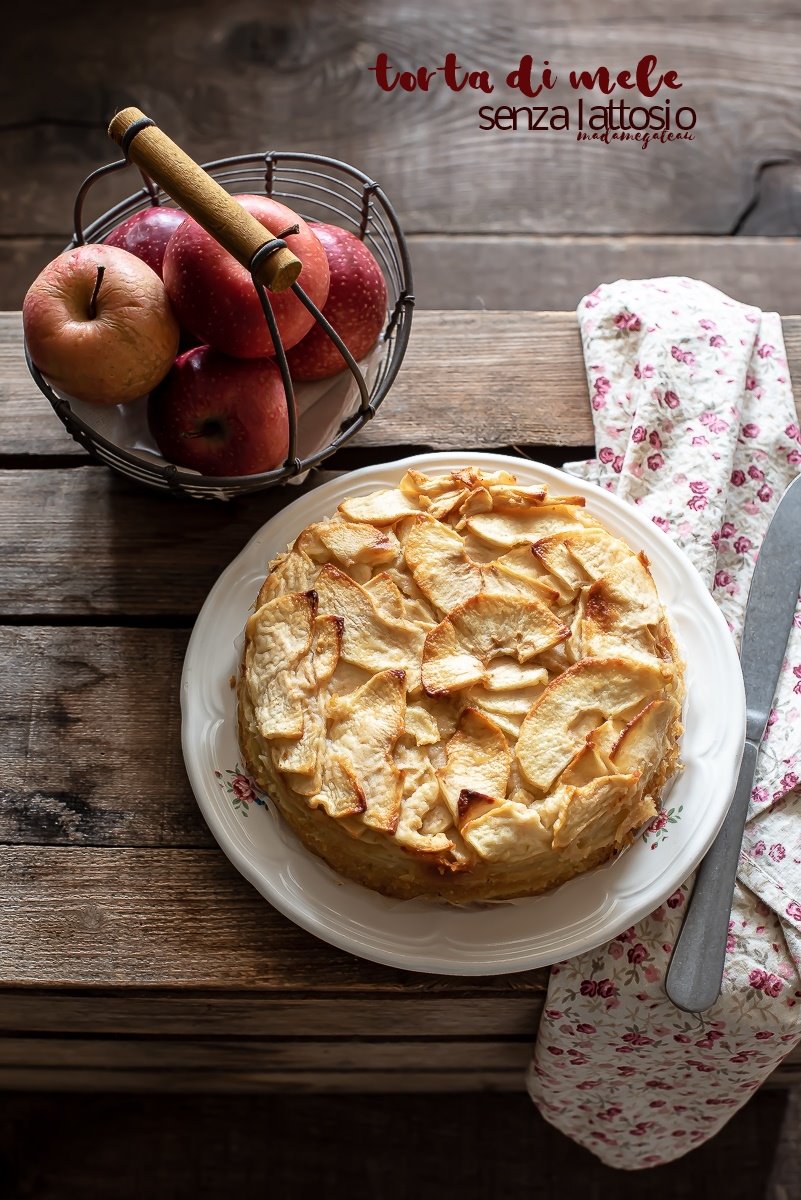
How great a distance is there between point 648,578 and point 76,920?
2.08 ft

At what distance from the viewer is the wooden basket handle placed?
2.96 feet

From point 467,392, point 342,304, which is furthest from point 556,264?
point 342,304

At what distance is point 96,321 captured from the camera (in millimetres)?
980

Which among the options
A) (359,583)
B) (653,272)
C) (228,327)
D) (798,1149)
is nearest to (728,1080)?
(798,1149)

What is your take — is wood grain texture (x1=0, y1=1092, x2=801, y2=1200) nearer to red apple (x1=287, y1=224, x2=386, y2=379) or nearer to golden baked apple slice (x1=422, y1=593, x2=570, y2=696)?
golden baked apple slice (x1=422, y1=593, x2=570, y2=696)

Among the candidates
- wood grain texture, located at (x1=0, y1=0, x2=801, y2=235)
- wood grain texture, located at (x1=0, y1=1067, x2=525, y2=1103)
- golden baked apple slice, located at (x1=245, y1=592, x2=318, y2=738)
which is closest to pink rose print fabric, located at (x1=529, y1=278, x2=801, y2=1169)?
wood grain texture, located at (x1=0, y1=1067, x2=525, y2=1103)

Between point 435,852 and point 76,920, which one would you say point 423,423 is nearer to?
point 435,852

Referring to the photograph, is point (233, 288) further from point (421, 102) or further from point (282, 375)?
point (421, 102)

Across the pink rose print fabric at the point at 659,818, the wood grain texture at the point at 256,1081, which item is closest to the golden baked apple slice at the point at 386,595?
the pink rose print fabric at the point at 659,818

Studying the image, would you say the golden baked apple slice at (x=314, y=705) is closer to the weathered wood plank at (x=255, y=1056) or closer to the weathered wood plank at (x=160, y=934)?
the weathered wood plank at (x=160, y=934)

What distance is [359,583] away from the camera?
1031mm

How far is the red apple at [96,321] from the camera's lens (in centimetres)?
98

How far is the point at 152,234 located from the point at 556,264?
3.55 ft

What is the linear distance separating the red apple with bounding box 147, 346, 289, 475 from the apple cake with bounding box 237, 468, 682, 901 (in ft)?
0.32
